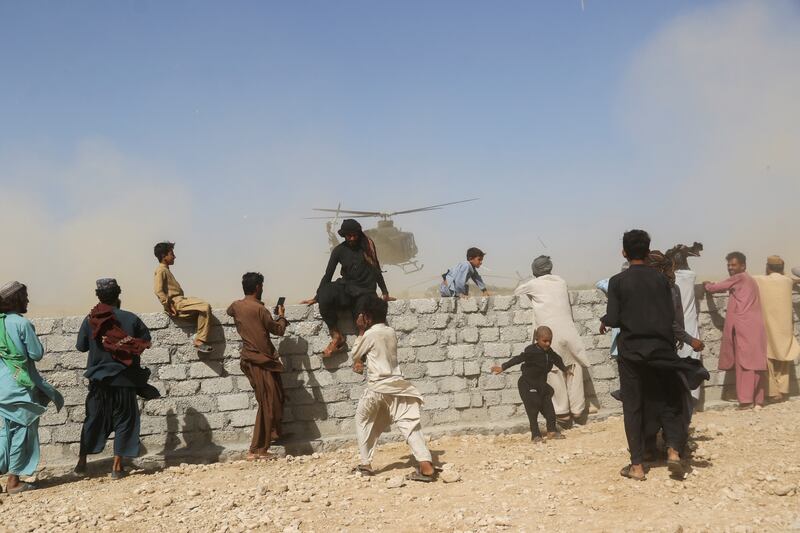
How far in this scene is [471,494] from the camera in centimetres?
463

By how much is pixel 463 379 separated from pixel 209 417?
271 cm

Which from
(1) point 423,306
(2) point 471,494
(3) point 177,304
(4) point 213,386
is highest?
(3) point 177,304

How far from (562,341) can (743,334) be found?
245 centimetres

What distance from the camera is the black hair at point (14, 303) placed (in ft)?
18.1

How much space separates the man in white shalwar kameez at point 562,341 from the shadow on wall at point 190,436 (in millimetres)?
3545

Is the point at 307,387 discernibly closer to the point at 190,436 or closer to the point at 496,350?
the point at 190,436

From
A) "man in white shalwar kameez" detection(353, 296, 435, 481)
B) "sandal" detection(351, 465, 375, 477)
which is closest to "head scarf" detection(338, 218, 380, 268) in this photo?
"man in white shalwar kameez" detection(353, 296, 435, 481)

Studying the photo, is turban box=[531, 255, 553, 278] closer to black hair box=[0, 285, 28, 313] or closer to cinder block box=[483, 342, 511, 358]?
cinder block box=[483, 342, 511, 358]

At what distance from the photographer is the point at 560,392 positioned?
261 inches

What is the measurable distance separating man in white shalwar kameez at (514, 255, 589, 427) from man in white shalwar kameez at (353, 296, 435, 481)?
2167mm

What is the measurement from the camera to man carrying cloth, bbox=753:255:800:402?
753 cm

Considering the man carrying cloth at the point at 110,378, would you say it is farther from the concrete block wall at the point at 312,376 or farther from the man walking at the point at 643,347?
the man walking at the point at 643,347

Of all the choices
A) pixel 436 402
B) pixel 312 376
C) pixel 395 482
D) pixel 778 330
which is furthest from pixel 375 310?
pixel 778 330

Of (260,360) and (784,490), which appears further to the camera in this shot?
(260,360)
